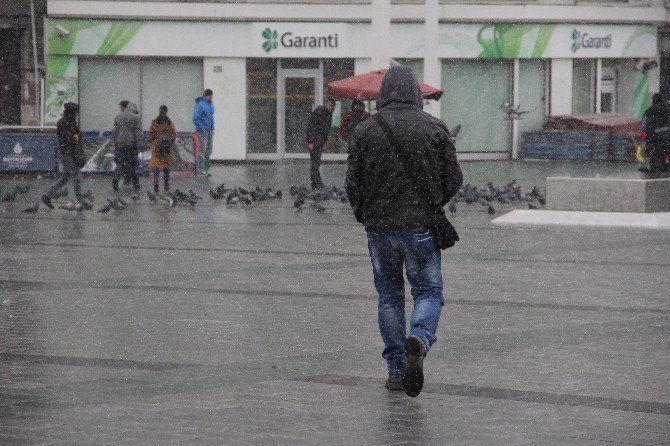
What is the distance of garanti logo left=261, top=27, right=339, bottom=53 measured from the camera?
37875 millimetres

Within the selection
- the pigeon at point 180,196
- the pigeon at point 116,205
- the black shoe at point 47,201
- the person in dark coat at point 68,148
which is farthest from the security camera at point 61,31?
the pigeon at point 116,205

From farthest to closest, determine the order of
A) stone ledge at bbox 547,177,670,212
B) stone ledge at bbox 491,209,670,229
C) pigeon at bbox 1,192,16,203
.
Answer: pigeon at bbox 1,192,16,203 < stone ledge at bbox 547,177,670,212 < stone ledge at bbox 491,209,670,229

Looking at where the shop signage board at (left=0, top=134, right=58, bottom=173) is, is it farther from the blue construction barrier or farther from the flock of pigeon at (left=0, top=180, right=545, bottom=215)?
the blue construction barrier

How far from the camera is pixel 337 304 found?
1138cm

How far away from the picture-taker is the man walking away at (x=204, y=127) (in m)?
32.6

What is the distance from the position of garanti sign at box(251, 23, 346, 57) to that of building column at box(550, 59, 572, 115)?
624 centimetres

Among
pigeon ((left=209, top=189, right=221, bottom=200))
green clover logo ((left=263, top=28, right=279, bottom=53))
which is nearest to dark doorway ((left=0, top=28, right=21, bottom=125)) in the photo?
green clover logo ((left=263, top=28, right=279, bottom=53))

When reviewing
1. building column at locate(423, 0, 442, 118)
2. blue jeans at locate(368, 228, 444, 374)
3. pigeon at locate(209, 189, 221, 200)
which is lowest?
pigeon at locate(209, 189, 221, 200)

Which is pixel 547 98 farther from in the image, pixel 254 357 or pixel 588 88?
pixel 254 357

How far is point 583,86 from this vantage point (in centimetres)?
4144

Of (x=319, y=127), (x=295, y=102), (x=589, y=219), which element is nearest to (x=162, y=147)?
(x=319, y=127)

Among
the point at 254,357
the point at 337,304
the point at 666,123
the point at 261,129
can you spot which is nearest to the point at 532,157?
the point at 261,129

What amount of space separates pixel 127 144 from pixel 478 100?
14527 millimetres

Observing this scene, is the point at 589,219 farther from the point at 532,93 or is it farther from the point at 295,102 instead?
the point at 532,93
